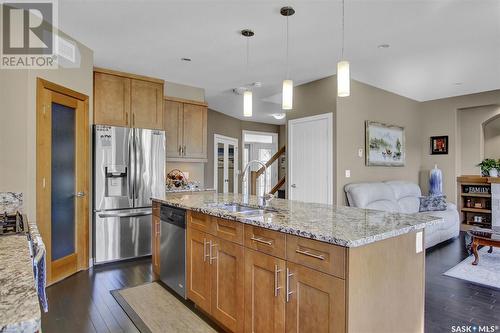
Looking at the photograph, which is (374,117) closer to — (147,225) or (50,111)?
(147,225)

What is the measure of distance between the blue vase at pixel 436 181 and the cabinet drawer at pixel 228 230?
17.0 feet

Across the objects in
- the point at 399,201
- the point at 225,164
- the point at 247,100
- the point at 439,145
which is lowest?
the point at 399,201

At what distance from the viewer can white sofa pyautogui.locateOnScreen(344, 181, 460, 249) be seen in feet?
14.5

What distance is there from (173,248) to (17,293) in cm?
211

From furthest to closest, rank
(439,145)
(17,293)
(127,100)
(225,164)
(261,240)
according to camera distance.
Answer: (225,164) < (439,145) < (127,100) < (261,240) < (17,293)

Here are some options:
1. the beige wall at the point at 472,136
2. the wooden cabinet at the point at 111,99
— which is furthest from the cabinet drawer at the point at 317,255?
the beige wall at the point at 472,136

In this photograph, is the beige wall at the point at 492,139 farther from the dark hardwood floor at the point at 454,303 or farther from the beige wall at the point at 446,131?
the dark hardwood floor at the point at 454,303

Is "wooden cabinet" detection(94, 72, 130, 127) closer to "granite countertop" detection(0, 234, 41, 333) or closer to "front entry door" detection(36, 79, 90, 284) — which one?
"front entry door" detection(36, 79, 90, 284)

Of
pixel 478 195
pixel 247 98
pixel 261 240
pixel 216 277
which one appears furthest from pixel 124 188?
pixel 478 195

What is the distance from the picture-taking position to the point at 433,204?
17.0 feet

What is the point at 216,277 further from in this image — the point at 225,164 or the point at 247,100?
the point at 225,164

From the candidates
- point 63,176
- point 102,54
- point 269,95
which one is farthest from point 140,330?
point 269,95

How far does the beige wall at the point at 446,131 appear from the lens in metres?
5.95

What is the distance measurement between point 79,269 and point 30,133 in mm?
1696
